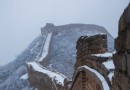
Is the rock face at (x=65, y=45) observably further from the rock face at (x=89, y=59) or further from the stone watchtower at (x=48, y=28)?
the rock face at (x=89, y=59)

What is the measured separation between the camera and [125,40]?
339 centimetres

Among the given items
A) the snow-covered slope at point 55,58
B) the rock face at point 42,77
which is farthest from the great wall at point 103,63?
the snow-covered slope at point 55,58

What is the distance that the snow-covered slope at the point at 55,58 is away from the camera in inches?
1254

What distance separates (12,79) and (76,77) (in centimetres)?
2263

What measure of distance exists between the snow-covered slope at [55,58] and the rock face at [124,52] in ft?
81.1

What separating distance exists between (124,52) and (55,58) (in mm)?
33943

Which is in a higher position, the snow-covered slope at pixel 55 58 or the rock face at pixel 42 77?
the rock face at pixel 42 77

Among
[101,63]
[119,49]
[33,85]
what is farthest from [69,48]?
[119,49]

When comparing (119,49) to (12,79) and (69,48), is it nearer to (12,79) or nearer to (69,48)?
(12,79)

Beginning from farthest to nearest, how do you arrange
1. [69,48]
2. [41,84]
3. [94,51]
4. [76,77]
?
1. [69,48]
2. [41,84]
3. [76,77]
4. [94,51]

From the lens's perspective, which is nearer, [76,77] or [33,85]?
[76,77]

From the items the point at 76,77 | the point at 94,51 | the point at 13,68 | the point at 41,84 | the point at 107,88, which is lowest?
the point at 13,68

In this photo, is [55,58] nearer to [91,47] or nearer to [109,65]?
[91,47]

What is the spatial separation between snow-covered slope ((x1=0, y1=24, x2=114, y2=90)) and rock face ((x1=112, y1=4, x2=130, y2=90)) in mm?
24724
